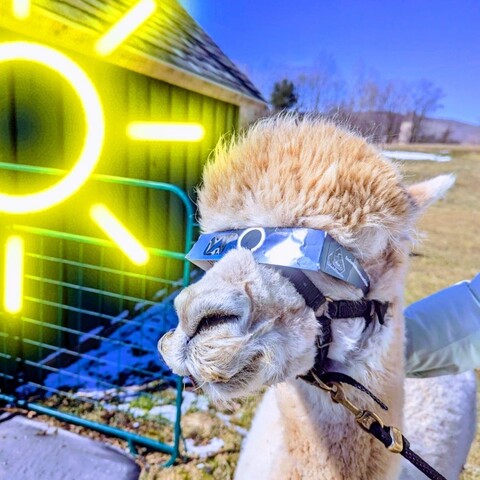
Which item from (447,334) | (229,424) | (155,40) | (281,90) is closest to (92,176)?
(229,424)

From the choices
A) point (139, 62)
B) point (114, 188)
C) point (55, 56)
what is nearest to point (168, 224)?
point (114, 188)

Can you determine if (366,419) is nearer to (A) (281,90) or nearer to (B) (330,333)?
(B) (330,333)

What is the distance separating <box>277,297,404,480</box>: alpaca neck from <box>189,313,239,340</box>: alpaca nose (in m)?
0.46

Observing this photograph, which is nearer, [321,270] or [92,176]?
[321,270]

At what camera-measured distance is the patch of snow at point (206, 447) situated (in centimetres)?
297

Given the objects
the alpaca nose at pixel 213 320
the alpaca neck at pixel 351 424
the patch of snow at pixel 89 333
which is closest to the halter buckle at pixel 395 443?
the alpaca neck at pixel 351 424

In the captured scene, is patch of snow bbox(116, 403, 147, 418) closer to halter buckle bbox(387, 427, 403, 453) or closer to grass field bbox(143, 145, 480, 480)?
grass field bbox(143, 145, 480, 480)

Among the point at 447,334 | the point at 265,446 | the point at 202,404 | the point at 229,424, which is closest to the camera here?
the point at 265,446

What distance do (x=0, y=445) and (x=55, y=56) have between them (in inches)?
94.6

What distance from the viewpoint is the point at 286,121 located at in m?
1.38

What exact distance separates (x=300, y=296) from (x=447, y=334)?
934 millimetres

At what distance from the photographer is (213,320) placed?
994 mm

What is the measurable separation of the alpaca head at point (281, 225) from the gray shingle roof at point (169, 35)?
2.62 m

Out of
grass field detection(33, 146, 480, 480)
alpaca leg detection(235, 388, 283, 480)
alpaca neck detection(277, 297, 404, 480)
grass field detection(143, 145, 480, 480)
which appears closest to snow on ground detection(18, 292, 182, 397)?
grass field detection(33, 146, 480, 480)
